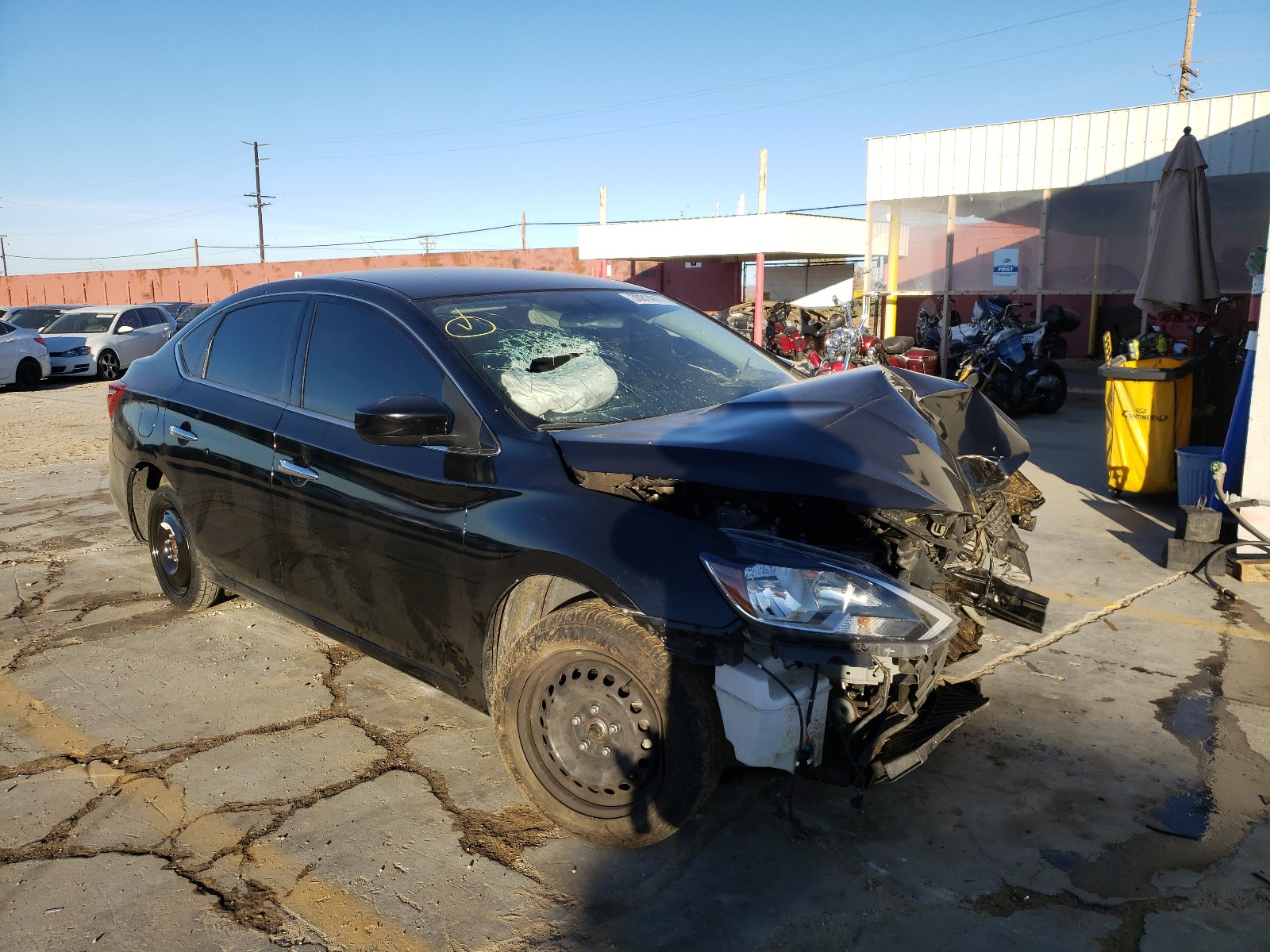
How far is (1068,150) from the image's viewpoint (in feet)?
48.9

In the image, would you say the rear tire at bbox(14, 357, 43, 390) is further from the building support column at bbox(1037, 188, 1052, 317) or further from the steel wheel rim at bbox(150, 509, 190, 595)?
the building support column at bbox(1037, 188, 1052, 317)

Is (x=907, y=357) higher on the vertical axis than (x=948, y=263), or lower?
lower

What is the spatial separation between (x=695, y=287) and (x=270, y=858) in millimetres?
26755

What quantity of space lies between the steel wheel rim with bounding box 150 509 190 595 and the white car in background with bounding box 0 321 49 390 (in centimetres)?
1596

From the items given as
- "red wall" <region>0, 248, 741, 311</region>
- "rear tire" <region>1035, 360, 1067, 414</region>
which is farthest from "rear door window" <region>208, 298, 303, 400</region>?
"red wall" <region>0, 248, 741, 311</region>

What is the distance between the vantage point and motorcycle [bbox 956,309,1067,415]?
12.3 metres

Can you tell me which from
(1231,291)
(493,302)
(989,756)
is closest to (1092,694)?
(989,756)

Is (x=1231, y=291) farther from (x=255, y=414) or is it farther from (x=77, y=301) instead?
(x=77, y=301)

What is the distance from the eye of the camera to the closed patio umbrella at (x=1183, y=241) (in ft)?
26.7

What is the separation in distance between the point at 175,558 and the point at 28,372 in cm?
1687

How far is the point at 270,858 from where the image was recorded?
9.45 ft

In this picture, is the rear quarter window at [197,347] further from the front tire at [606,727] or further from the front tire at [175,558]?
the front tire at [606,727]

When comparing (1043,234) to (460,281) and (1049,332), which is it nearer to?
(1049,332)

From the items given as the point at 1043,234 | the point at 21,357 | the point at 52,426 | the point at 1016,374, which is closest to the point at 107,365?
the point at 21,357
